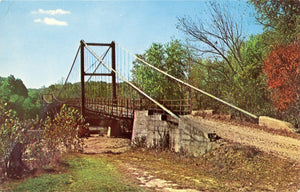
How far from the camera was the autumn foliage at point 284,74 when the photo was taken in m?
5.84

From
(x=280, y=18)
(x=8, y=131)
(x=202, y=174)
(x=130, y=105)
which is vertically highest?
(x=280, y=18)

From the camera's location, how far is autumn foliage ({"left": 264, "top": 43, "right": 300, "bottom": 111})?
19.2 feet

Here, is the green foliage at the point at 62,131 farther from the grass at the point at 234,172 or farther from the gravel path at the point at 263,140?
the gravel path at the point at 263,140

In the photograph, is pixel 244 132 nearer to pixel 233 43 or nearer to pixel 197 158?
pixel 197 158

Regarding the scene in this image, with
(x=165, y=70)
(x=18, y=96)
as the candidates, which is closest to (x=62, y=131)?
(x=18, y=96)

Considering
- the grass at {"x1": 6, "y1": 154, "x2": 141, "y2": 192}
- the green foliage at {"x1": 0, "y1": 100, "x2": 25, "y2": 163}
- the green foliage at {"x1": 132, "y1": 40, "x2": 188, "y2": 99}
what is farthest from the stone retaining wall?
the green foliage at {"x1": 0, "y1": 100, "x2": 25, "y2": 163}

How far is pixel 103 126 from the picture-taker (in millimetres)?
16703

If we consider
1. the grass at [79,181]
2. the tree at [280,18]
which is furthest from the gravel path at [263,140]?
the grass at [79,181]

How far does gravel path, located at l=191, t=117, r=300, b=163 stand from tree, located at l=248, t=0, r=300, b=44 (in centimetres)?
203

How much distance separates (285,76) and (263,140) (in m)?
1.38

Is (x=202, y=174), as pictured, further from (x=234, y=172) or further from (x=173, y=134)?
(x=173, y=134)

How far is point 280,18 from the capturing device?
265 inches

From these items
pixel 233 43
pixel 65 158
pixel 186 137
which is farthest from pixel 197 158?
pixel 233 43

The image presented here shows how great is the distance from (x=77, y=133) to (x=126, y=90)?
189 inches
